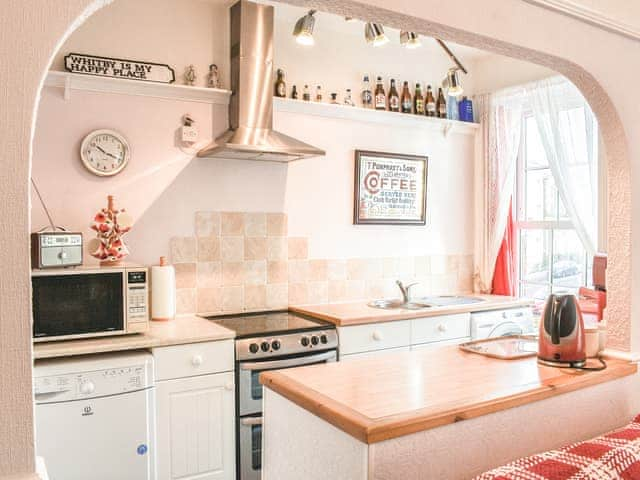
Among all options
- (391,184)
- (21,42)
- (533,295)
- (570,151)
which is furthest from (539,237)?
(21,42)

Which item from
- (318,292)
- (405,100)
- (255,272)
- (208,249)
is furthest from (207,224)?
(405,100)

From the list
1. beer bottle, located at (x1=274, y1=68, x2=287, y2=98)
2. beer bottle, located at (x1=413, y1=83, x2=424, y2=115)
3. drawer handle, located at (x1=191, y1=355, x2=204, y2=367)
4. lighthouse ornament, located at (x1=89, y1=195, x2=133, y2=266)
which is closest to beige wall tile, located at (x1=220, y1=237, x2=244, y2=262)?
lighthouse ornament, located at (x1=89, y1=195, x2=133, y2=266)

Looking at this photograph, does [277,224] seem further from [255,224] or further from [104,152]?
[104,152]

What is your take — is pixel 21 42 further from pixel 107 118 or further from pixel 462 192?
pixel 462 192

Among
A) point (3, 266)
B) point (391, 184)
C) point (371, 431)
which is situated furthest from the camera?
point (391, 184)

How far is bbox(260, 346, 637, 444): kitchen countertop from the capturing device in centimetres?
152

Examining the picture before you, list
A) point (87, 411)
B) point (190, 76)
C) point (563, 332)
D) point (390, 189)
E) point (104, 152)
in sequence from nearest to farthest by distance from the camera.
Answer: point (563, 332) → point (87, 411) → point (104, 152) → point (190, 76) → point (390, 189)

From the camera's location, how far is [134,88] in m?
3.20

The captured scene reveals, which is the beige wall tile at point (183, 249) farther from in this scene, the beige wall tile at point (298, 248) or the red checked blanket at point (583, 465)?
the red checked blanket at point (583, 465)

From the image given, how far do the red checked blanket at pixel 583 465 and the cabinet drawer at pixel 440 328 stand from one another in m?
1.87

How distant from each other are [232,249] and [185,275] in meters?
0.34

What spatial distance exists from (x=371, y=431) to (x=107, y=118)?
2489 millimetres

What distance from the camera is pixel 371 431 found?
1.43 metres

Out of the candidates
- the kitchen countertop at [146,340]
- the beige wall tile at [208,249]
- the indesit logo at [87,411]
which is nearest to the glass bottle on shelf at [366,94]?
the beige wall tile at [208,249]
